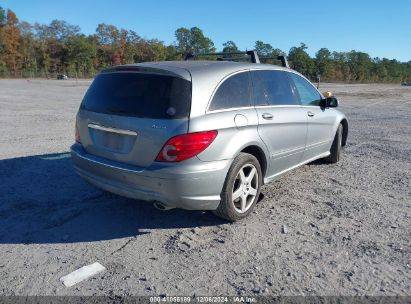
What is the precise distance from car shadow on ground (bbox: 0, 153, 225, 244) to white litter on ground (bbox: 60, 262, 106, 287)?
1.75 feet

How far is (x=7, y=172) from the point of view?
5605mm

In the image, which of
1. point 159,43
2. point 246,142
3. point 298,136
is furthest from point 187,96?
point 159,43

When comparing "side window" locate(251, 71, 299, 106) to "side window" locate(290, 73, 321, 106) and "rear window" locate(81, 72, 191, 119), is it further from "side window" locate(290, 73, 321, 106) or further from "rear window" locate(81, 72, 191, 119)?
"rear window" locate(81, 72, 191, 119)

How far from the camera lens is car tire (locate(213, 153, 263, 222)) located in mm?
3771

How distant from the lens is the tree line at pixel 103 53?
91.6m

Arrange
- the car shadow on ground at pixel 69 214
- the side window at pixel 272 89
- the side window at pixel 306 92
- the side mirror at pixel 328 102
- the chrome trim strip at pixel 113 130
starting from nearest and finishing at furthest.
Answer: the chrome trim strip at pixel 113 130
the car shadow on ground at pixel 69 214
the side window at pixel 272 89
the side window at pixel 306 92
the side mirror at pixel 328 102

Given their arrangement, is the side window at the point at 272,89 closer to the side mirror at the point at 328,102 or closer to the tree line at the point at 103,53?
the side mirror at the point at 328,102

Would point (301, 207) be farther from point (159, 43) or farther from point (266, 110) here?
point (159, 43)

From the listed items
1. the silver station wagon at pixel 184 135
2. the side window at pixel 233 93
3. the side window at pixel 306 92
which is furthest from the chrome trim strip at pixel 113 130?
the side window at pixel 306 92

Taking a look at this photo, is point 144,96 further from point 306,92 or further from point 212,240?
point 306,92

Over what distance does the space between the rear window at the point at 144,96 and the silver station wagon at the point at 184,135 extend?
10mm

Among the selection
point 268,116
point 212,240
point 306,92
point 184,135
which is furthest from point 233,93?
point 306,92

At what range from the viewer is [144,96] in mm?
3615

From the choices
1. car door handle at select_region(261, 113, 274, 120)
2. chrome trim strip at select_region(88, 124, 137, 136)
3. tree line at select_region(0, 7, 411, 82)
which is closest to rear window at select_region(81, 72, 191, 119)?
chrome trim strip at select_region(88, 124, 137, 136)
